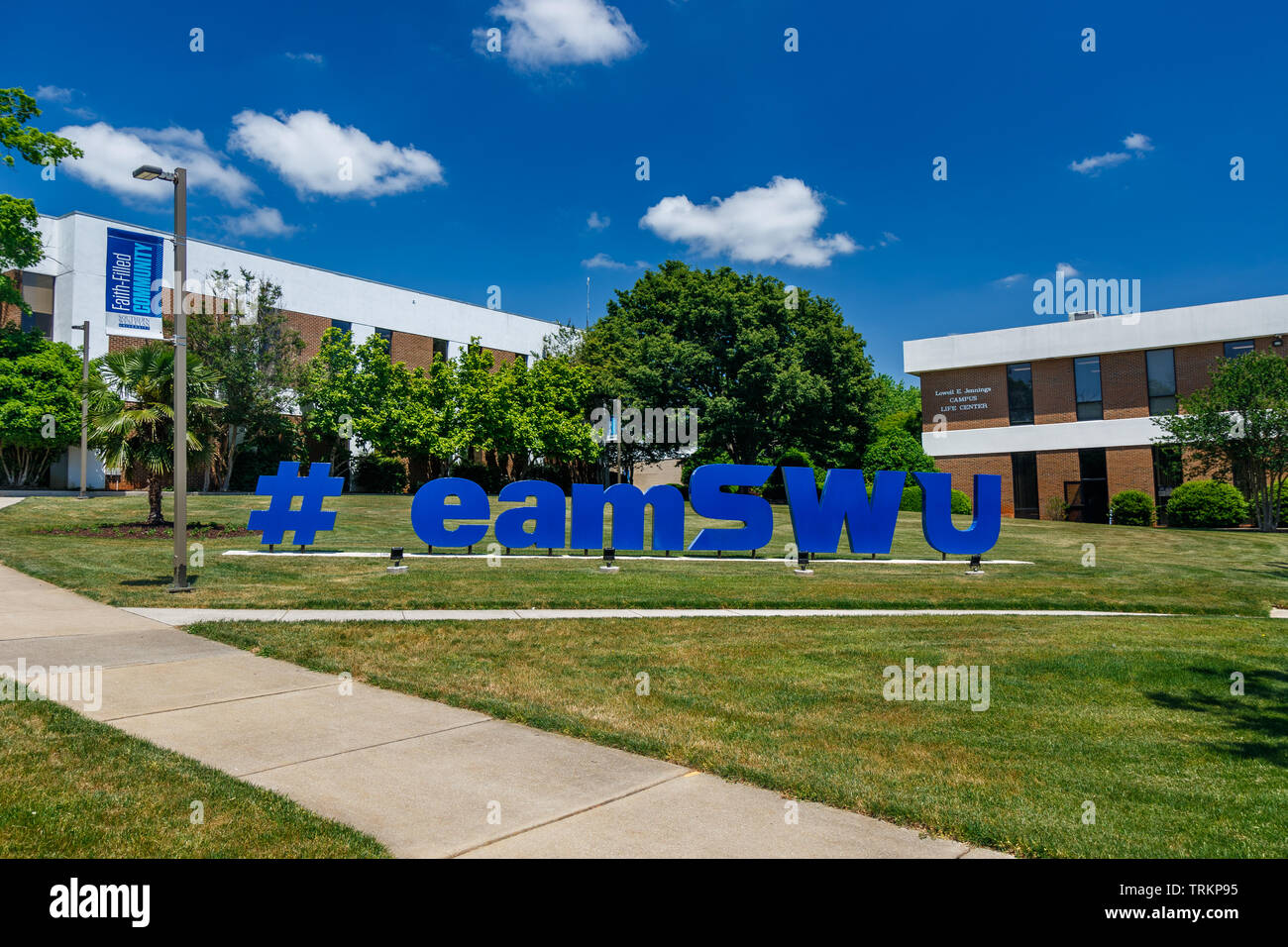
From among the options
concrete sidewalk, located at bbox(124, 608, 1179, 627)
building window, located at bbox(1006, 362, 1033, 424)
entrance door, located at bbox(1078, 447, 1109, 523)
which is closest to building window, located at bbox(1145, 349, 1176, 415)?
entrance door, located at bbox(1078, 447, 1109, 523)

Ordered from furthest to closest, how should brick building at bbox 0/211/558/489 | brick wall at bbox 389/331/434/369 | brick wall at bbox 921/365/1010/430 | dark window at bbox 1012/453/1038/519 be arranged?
brick wall at bbox 389/331/434/369 < brick wall at bbox 921/365/1010/430 < dark window at bbox 1012/453/1038/519 < brick building at bbox 0/211/558/489

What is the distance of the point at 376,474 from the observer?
4312 cm

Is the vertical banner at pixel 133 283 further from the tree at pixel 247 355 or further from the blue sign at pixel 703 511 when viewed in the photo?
the blue sign at pixel 703 511

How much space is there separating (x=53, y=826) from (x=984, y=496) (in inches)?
724

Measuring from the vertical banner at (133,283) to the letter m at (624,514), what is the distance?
29.2 meters

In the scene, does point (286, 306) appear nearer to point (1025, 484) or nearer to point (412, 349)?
point (412, 349)

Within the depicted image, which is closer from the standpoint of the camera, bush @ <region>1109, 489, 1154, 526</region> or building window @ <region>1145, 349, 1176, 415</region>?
bush @ <region>1109, 489, 1154, 526</region>

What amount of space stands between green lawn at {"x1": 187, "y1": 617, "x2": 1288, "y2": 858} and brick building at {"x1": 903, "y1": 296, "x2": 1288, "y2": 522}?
2963cm

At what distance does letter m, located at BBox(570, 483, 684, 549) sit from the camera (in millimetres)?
17156

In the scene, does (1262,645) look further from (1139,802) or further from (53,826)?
(53,826)

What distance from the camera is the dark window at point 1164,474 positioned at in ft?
114

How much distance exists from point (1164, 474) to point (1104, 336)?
7.06 metres

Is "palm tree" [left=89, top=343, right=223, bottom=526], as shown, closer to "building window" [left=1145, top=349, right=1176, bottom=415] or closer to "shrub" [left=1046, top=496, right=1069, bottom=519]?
"shrub" [left=1046, top=496, right=1069, bottom=519]

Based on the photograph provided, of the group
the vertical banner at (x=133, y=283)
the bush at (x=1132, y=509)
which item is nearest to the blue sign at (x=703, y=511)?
the bush at (x=1132, y=509)
